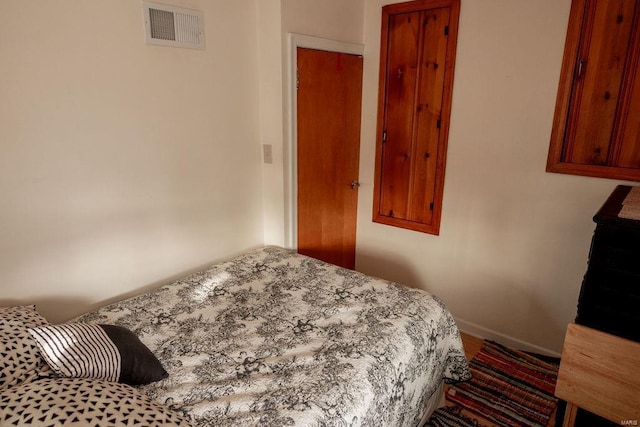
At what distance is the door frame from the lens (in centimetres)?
247

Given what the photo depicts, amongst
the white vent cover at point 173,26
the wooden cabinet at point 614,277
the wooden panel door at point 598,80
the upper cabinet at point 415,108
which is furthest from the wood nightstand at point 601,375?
the white vent cover at point 173,26

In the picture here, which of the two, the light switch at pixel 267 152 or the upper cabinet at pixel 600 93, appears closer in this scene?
the upper cabinet at pixel 600 93

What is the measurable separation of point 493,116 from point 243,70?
5.14 feet

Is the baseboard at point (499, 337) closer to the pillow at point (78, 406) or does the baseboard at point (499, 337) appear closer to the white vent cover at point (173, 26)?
the pillow at point (78, 406)

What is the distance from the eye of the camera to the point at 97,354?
129 cm

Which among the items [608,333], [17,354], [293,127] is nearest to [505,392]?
[608,333]

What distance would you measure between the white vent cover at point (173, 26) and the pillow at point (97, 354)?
1387mm

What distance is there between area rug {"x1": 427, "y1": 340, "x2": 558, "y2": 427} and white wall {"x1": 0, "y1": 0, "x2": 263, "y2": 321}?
1642 millimetres

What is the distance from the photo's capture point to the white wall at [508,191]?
226 centimetres

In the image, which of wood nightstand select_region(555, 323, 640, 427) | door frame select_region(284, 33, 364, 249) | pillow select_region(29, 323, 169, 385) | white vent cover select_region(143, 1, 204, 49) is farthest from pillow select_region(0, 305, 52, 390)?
wood nightstand select_region(555, 323, 640, 427)

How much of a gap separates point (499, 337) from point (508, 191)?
3.28 ft

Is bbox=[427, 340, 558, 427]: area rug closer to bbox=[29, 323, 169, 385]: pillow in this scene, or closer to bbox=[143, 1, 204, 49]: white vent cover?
bbox=[29, 323, 169, 385]: pillow

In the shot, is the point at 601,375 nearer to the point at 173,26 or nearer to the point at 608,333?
the point at 608,333

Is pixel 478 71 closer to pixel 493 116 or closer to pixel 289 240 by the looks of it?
pixel 493 116
